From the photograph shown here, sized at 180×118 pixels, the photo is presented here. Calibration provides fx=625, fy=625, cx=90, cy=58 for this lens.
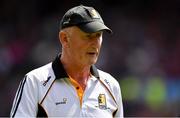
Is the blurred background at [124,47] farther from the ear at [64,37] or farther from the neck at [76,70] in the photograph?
the ear at [64,37]

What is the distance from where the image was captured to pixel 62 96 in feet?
11.6

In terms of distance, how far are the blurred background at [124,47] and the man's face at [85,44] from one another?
5.02 metres

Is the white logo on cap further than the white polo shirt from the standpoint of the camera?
Yes

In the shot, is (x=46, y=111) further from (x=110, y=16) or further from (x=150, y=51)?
(x=110, y=16)

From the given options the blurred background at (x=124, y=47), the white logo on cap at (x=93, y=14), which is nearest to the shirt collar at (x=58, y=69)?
the white logo on cap at (x=93, y=14)

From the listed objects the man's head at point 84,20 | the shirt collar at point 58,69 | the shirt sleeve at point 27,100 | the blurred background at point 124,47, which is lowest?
the blurred background at point 124,47

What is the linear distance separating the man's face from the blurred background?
5019mm

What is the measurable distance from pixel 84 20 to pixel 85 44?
14 centimetres

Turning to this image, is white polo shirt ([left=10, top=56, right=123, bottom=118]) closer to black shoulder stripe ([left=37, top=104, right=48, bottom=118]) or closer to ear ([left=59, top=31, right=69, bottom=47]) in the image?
black shoulder stripe ([left=37, top=104, right=48, bottom=118])

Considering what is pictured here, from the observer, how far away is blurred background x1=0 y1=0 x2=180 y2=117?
8.85m

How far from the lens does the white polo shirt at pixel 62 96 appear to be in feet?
11.2

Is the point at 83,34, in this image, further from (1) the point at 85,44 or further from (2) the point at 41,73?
(2) the point at 41,73

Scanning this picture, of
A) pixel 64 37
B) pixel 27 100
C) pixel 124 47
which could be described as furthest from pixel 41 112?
pixel 124 47

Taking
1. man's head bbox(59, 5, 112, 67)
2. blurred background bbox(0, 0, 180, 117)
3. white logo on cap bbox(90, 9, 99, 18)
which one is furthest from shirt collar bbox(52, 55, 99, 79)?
blurred background bbox(0, 0, 180, 117)
